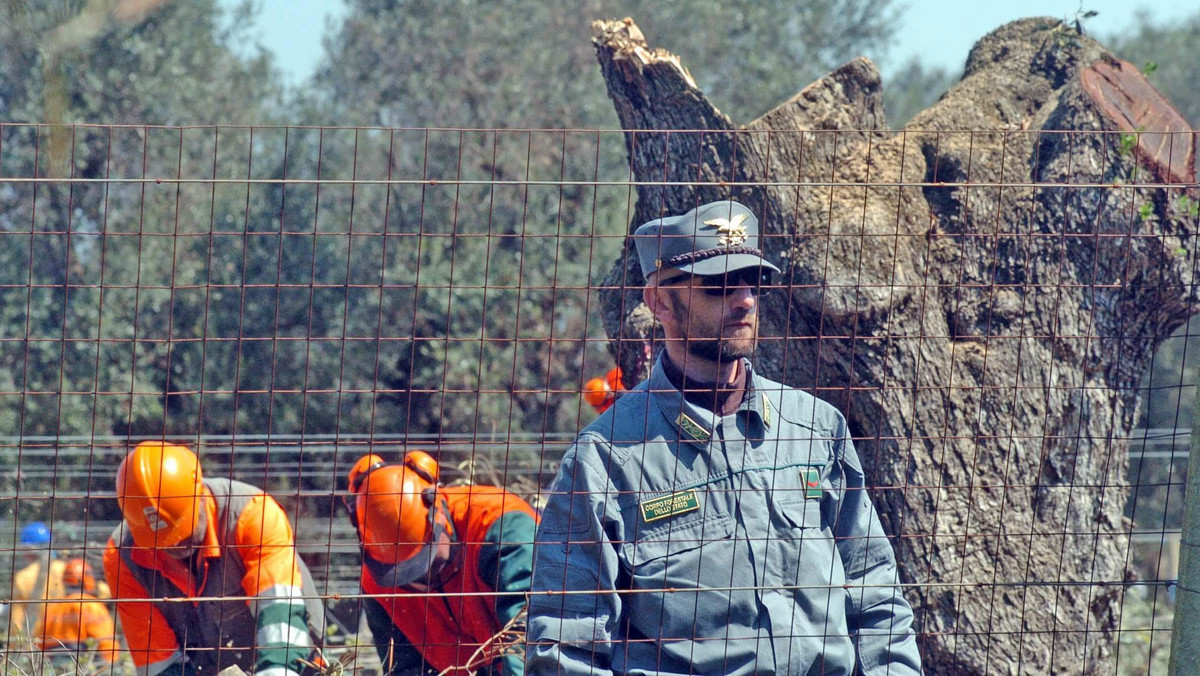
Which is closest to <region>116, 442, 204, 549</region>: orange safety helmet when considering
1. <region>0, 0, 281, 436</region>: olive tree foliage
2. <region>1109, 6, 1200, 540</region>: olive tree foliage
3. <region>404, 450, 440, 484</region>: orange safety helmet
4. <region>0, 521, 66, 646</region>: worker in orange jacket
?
<region>404, 450, 440, 484</region>: orange safety helmet

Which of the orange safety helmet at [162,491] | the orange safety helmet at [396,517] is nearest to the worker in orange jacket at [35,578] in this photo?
the orange safety helmet at [162,491]

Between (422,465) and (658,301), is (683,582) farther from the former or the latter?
(422,465)

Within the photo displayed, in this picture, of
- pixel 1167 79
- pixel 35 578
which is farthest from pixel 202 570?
pixel 1167 79

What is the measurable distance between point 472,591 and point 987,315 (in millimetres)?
2078

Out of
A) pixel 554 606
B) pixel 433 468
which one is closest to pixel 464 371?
pixel 433 468

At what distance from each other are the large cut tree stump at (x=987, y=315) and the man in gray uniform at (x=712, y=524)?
28.2 inches

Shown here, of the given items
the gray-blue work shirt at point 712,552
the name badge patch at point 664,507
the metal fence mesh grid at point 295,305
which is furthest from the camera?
the metal fence mesh grid at point 295,305

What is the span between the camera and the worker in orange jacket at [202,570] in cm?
407

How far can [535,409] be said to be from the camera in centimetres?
1258

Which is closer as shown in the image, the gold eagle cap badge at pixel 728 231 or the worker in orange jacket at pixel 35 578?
the gold eagle cap badge at pixel 728 231

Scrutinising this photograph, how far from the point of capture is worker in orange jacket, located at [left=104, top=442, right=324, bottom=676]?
13.3ft

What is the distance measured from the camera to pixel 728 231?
3.14m

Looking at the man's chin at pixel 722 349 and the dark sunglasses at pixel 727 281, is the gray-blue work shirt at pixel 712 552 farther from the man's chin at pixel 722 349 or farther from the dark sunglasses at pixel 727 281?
the dark sunglasses at pixel 727 281

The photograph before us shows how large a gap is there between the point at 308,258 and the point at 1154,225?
10.2 metres
